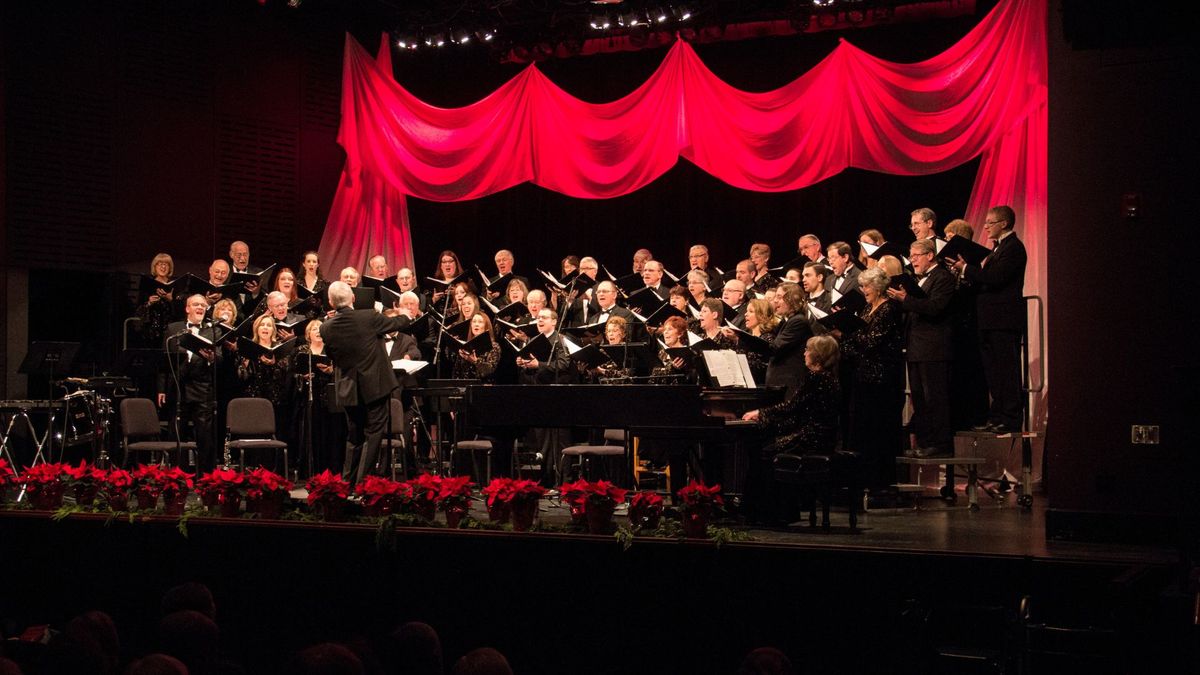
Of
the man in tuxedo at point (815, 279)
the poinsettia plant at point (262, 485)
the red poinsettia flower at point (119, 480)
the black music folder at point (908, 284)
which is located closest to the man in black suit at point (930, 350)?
the black music folder at point (908, 284)

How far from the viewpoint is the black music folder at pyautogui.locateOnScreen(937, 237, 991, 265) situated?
26.4 feet

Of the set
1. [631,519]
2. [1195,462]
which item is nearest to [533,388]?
[631,519]

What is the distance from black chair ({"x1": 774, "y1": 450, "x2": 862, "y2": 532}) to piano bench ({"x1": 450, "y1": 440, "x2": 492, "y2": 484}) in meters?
2.90

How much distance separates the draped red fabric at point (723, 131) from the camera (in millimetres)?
9078

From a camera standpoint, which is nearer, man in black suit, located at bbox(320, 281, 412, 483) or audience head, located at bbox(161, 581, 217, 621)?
audience head, located at bbox(161, 581, 217, 621)

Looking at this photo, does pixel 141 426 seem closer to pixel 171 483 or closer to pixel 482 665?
pixel 171 483

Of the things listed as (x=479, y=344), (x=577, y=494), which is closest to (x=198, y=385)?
(x=479, y=344)

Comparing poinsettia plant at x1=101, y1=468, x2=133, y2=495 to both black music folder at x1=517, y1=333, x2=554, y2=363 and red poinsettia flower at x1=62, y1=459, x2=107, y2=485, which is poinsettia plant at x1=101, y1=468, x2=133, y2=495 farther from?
black music folder at x1=517, y1=333, x2=554, y2=363

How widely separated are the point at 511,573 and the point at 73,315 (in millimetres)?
6812

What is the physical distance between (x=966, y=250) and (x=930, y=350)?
73 cm

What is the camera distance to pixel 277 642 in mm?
6742

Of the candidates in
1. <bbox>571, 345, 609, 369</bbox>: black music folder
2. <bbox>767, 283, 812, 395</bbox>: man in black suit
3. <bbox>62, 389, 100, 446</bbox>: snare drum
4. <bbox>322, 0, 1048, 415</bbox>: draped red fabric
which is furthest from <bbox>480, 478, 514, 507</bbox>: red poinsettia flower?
<bbox>322, 0, 1048, 415</bbox>: draped red fabric

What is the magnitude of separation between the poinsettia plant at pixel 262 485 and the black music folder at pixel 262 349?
228cm

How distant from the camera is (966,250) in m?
8.05
